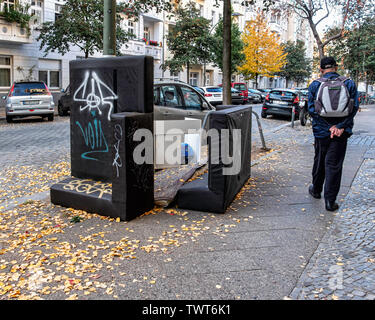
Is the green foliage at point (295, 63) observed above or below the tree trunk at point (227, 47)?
above

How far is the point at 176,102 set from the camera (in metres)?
10.7

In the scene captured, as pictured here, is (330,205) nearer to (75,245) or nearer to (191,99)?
(75,245)

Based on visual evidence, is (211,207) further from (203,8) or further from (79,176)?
(203,8)

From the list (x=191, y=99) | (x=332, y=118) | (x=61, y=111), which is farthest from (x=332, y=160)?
(x=61, y=111)

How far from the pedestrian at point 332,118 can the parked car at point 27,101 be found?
49.5 ft

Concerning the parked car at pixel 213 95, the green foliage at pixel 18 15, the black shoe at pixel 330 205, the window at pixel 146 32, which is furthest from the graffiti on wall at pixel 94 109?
the window at pixel 146 32

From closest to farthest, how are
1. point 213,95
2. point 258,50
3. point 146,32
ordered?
1. point 213,95
2. point 146,32
3. point 258,50

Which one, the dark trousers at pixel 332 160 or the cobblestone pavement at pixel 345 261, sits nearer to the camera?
the cobblestone pavement at pixel 345 261

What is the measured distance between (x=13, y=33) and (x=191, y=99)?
58.3 ft

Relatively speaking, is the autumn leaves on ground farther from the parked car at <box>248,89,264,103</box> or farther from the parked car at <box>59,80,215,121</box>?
the parked car at <box>248,89,264,103</box>

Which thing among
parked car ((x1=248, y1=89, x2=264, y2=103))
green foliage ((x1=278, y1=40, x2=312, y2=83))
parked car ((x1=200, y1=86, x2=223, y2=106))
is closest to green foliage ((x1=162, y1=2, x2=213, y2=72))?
parked car ((x1=248, y1=89, x2=264, y2=103))

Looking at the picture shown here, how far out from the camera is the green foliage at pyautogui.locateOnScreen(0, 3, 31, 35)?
24.0 metres

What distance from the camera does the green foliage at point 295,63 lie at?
200 ft

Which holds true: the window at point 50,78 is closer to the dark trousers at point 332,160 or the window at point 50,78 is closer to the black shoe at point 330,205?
the dark trousers at point 332,160
